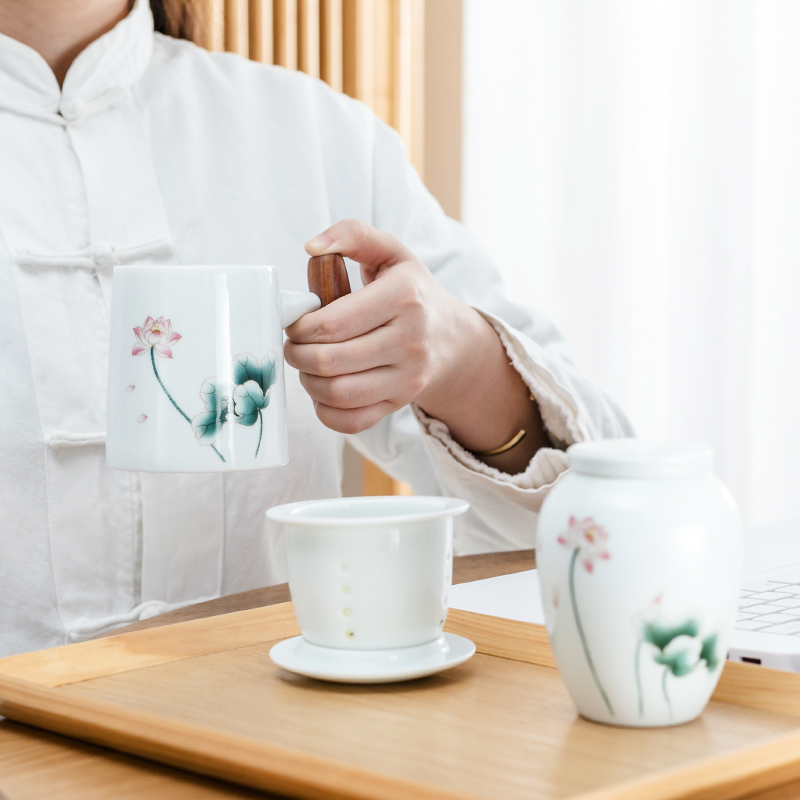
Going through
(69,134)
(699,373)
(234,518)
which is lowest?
(234,518)

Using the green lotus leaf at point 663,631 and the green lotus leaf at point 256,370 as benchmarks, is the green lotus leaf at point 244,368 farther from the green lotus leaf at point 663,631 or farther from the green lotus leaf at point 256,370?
the green lotus leaf at point 663,631

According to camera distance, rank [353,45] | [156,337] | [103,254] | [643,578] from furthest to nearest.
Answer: [353,45] < [103,254] < [156,337] < [643,578]

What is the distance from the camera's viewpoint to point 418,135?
2123 mm

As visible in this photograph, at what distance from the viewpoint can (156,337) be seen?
563mm

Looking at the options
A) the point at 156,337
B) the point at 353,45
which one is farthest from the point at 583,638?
the point at 353,45

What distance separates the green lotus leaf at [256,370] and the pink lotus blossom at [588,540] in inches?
10.8

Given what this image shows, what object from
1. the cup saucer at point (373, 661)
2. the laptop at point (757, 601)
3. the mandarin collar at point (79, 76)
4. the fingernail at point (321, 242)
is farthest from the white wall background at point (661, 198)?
the cup saucer at point (373, 661)

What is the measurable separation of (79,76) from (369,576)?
27.2 inches

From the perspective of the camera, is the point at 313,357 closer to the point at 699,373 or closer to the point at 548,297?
the point at 699,373

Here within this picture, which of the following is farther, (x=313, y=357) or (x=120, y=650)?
(x=313, y=357)

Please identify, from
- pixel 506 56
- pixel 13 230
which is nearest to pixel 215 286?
pixel 13 230

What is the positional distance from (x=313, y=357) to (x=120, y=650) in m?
0.23

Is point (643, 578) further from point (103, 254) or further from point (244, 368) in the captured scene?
point (103, 254)

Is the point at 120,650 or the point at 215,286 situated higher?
the point at 215,286
